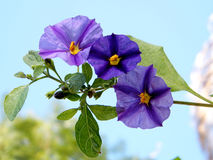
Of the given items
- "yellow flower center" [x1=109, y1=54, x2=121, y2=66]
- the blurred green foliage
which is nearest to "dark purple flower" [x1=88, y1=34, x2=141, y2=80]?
"yellow flower center" [x1=109, y1=54, x2=121, y2=66]

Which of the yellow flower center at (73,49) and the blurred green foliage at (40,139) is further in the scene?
the blurred green foliage at (40,139)

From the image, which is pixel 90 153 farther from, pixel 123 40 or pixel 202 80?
pixel 202 80

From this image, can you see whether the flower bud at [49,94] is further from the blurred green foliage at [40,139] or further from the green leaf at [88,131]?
the blurred green foliage at [40,139]

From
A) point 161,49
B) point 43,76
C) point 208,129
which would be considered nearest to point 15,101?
point 43,76

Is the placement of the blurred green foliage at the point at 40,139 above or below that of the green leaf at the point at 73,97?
below

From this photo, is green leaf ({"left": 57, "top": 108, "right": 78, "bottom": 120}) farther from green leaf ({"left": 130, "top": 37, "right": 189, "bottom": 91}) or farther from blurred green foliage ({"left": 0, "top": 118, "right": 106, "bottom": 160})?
blurred green foliage ({"left": 0, "top": 118, "right": 106, "bottom": 160})

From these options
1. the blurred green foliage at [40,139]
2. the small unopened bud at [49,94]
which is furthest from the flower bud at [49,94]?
the blurred green foliage at [40,139]

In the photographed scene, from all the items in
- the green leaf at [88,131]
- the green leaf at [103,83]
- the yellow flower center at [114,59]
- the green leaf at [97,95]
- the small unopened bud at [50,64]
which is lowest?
the green leaf at [88,131]
